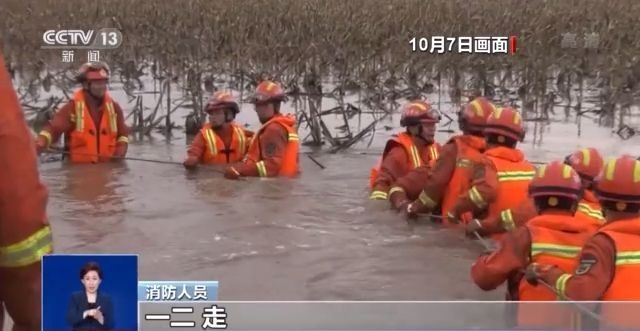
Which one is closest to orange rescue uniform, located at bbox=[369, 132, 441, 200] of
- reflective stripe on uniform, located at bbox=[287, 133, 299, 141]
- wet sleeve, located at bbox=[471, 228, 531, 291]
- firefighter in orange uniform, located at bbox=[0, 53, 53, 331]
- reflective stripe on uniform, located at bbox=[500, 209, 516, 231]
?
reflective stripe on uniform, located at bbox=[287, 133, 299, 141]

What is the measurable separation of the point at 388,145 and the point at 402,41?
62.4 inches

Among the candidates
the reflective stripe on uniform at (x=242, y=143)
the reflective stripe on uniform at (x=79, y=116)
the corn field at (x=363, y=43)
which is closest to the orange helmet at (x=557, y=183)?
the corn field at (x=363, y=43)

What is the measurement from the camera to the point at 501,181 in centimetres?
354

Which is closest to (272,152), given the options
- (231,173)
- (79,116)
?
(231,173)

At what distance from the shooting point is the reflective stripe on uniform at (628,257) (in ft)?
7.75

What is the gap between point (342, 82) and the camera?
9.80ft

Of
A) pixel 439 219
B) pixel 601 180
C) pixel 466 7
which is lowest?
pixel 439 219

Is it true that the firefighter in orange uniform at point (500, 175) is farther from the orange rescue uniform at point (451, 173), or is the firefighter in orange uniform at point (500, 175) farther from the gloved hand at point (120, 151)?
the gloved hand at point (120, 151)

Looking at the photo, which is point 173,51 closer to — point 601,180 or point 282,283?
point 282,283

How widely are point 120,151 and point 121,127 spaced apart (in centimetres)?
21

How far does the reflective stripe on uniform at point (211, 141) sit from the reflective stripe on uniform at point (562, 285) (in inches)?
104

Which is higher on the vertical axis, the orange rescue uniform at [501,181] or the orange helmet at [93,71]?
the orange helmet at [93,71]

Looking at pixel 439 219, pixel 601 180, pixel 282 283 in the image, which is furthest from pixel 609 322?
pixel 439 219

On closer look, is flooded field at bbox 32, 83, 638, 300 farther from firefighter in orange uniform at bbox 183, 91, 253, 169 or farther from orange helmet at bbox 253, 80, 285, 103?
orange helmet at bbox 253, 80, 285, 103
